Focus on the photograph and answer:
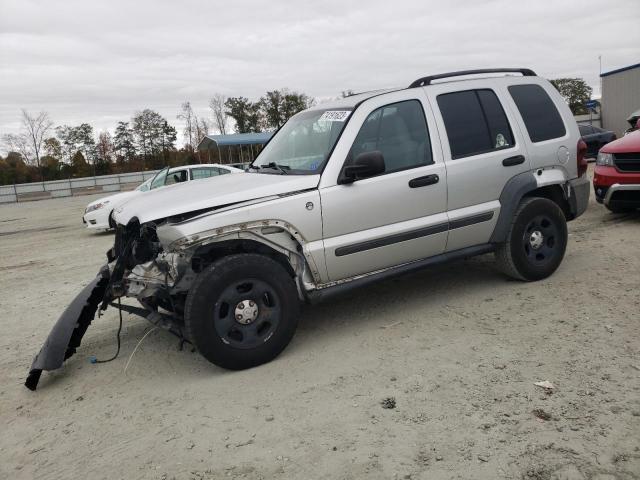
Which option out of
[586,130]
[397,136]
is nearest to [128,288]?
[397,136]

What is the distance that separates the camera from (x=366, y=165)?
157 inches

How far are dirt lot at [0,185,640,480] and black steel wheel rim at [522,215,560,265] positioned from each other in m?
0.28

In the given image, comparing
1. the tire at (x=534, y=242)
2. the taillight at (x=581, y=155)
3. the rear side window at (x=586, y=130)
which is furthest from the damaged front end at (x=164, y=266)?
the rear side window at (x=586, y=130)

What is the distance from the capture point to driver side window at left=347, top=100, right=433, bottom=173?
4.38 meters

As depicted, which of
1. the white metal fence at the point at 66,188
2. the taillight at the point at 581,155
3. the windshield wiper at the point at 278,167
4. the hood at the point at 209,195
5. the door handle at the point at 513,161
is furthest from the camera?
the white metal fence at the point at 66,188

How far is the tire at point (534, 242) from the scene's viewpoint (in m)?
5.04

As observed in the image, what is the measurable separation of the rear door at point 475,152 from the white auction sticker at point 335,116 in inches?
33.1

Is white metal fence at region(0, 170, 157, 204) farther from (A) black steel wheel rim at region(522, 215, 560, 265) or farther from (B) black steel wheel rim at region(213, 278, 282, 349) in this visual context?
(B) black steel wheel rim at region(213, 278, 282, 349)

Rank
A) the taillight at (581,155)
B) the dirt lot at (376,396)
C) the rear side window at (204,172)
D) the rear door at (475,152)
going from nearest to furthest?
the dirt lot at (376,396) → the rear door at (475,152) → the taillight at (581,155) → the rear side window at (204,172)

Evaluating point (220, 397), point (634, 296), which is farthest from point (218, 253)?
point (634, 296)

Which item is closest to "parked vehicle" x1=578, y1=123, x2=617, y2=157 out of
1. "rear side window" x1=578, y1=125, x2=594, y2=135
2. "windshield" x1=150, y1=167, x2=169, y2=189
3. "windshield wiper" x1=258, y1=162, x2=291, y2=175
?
"rear side window" x1=578, y1=125, x2=594, y2=135

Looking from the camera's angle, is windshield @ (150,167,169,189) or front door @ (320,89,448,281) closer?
front door @ (320,89,448,281)

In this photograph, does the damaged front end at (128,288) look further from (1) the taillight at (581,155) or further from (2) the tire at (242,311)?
(1) the taillight at (581,155)

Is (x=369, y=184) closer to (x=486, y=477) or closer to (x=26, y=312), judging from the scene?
(x=486, y=477)
